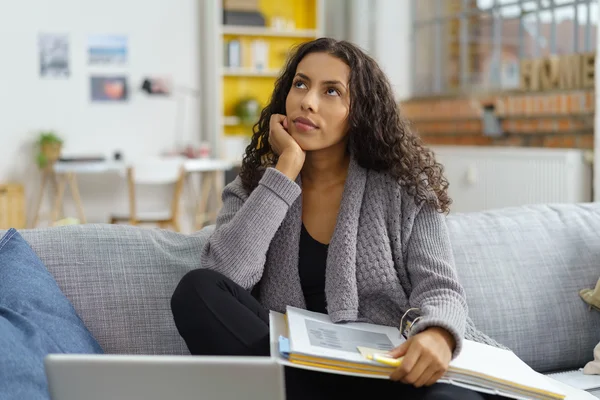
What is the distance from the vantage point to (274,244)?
1746mm

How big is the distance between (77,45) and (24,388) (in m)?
5.04

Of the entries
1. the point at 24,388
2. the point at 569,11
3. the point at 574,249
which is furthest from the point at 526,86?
the point at 24,388

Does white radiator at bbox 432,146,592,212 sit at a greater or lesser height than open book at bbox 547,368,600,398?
greater

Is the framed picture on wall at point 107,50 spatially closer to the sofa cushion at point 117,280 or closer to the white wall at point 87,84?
the white wall at point 87,84

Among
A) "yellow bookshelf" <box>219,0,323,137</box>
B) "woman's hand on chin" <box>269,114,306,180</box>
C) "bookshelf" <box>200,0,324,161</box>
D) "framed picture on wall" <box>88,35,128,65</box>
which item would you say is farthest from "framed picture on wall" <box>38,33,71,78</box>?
"woman's hand on chin" <box>269,114,306,180</box>

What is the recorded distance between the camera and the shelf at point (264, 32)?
20.3 feet

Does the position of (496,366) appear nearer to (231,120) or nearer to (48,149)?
(48,149)

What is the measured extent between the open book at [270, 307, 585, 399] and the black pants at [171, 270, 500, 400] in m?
0.05

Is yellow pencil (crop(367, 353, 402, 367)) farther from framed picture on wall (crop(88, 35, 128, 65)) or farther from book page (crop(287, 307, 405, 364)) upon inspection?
framed picture on wall (crop(88, 35, 128, 65))

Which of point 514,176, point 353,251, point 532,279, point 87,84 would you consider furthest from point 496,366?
point 87,84

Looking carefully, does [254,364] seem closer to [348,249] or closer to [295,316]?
[295,316]

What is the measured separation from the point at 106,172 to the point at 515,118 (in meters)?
3.13

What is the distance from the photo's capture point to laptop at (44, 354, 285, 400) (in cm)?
91

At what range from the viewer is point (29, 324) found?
4.75ft
